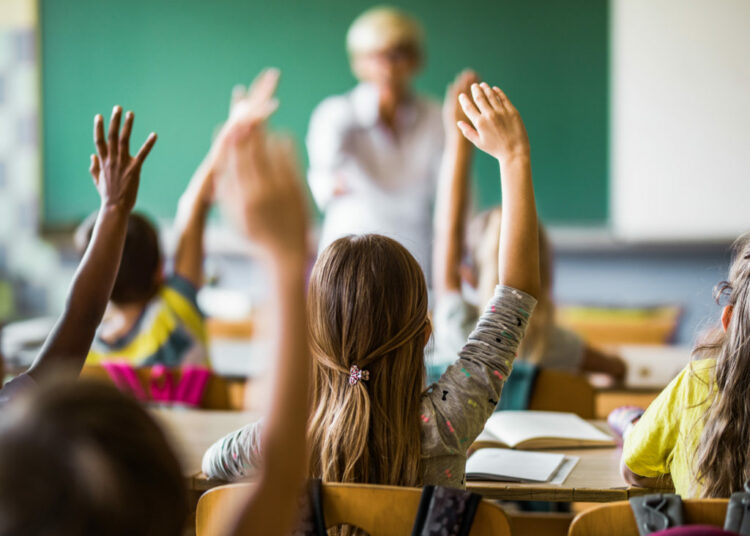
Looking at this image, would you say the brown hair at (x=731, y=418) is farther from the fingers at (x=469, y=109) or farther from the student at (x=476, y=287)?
the student at (x=476, y=287)

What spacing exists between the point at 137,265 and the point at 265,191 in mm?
1773

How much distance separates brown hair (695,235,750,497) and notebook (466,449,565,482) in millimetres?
299

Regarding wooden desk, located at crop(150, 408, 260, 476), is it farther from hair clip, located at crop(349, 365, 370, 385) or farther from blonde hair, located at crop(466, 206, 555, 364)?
blonde hair, located at crop(466, 206, 555, 364)

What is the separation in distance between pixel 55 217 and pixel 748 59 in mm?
4354

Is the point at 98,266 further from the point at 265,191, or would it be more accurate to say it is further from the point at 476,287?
the point at 476,287

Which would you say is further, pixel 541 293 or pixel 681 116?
pixel 681 116

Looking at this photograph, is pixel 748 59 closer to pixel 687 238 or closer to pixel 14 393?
pixel 687 238

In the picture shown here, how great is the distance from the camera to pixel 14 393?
1.24 m

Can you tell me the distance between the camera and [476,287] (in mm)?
2709

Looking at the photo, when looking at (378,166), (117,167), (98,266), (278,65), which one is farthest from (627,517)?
(278,65)

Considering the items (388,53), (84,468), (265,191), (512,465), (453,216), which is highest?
(388,53)

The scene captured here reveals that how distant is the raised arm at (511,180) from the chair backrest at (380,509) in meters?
0.43

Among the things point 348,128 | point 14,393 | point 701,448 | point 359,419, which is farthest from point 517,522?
point 348,128

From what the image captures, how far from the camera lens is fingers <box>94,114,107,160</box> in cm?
151
